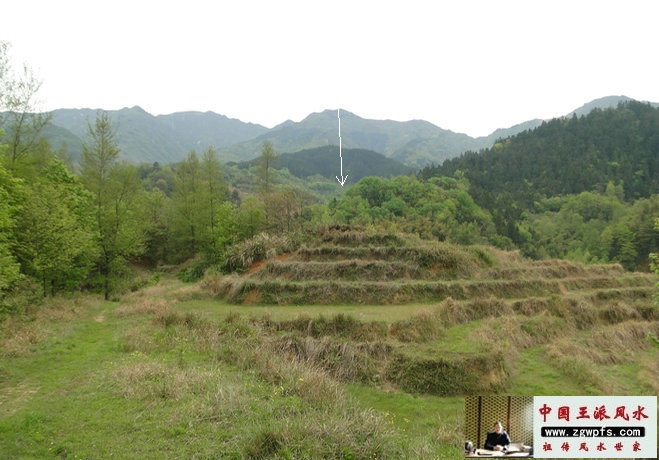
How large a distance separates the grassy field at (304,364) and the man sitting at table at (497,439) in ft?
6.52

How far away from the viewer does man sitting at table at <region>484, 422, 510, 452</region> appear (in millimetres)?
4012

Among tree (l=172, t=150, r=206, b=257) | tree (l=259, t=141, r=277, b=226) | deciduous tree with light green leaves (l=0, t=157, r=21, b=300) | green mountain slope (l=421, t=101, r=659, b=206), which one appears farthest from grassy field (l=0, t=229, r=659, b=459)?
green mountain slope (l=421, t=101, r=659, b=206)

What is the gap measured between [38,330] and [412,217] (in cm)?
3809

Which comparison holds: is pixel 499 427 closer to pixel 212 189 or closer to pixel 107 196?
pixel 107 196

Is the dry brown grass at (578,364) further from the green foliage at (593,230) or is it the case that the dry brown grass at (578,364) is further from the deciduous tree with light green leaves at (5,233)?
the green foliage at (593,230)

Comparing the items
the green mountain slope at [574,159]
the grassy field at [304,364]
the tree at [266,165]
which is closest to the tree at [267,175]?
the tree at [266,165]

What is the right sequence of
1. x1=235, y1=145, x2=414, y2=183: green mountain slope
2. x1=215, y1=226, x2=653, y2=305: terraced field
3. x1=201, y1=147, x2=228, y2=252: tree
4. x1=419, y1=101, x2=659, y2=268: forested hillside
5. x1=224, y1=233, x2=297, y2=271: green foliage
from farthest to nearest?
x1=235, y1=145, x2=414, y2=183: green mountain slope → x1=419, y1=101, x2=659, y2=268: forested hillside → x1=201, y1=147, x2=228, y2=252: tree → x1=224, y1=233, x2=297, y2=271: green foliage → x1=215, y1=226, x2=653, y2=305: terraced field

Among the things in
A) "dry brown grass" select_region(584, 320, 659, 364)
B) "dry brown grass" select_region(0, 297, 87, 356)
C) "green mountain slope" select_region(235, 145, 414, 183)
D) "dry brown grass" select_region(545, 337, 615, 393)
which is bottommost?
"dry brown grass" select_region(584, 320, 659, 364)

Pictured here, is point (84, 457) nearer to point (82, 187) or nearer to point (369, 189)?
point (82, 187)

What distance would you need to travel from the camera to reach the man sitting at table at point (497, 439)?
13.2 feet

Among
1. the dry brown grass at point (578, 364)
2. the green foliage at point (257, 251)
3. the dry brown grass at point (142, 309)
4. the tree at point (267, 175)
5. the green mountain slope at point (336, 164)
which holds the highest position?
the green mountain slope at point (336, 164)

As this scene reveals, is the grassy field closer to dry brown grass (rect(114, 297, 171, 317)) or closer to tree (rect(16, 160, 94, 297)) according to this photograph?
dry brown grass (rect(114, 297, 171, 317))

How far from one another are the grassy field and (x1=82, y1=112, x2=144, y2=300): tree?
339 centimetres

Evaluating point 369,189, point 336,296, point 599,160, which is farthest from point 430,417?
point 599,160
